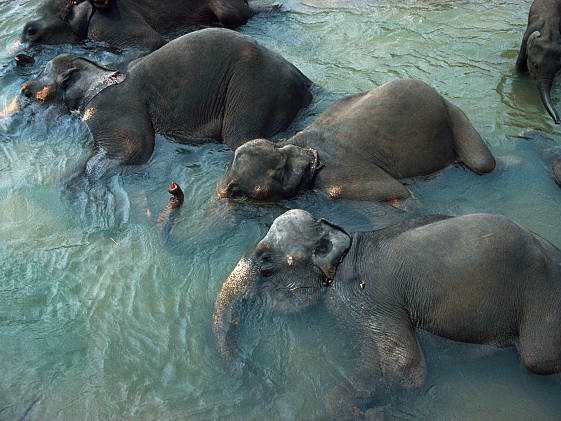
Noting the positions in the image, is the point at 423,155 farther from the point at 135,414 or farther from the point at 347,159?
the point at 135,414

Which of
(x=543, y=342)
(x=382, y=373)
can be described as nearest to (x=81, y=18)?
(x=382, y=373)

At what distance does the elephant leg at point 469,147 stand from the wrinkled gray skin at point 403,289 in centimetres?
126

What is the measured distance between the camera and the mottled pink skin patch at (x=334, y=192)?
20.0 feet

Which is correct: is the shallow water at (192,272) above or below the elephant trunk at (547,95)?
below

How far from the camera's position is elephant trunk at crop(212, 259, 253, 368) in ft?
15.9

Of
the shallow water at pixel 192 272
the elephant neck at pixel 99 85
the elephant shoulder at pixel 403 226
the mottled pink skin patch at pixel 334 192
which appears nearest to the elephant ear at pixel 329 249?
the elephant shoulder at pixel 403 226

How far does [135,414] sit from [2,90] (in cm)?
602

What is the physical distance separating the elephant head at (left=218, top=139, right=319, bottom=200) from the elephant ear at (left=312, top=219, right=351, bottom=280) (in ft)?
2.44

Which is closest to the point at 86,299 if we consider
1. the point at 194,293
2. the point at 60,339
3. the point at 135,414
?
the point at 60,339

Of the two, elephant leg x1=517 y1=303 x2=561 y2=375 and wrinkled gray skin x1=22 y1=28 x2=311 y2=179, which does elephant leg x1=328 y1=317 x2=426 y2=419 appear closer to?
elephant leg x1=517 y1=303 x2=561 y2=375

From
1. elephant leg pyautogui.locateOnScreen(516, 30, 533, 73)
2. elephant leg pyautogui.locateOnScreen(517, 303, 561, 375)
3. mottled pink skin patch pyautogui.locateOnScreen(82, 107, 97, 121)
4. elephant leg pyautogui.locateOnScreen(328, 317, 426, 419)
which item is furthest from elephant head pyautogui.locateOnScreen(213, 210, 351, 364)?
elephant leg pyautogui.locateOnScreen(516, 30, 533, 73)

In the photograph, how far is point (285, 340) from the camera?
16.5 ft

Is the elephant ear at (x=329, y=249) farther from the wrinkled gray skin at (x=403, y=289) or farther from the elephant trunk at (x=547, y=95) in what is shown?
the elephant trunk at (x=547, y=95)

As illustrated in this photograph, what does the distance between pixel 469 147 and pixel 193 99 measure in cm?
308
